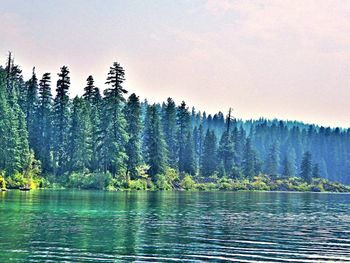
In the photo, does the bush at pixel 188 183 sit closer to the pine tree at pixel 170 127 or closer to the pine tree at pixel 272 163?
the pine tree at pixel 170 127

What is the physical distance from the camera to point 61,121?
118875 millimetres

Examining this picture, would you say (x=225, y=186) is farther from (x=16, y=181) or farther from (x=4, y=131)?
(x=4, y=131)

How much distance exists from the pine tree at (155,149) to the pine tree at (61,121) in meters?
19.0

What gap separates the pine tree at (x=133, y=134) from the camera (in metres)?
117

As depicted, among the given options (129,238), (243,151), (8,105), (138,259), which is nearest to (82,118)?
Result: (8,105)

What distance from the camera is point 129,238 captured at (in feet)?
109

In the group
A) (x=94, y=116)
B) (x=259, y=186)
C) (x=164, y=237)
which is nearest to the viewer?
(x=164, y=237)

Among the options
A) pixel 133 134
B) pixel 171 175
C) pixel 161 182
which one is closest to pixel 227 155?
pixel 171 175

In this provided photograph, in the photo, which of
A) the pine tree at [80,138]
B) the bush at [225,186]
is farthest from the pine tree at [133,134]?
the bush at [225,186]

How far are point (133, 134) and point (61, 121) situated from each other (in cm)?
1527

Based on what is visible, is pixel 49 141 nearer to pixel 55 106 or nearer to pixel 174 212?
pixel 55 106

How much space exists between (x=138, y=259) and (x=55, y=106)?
98.6 m

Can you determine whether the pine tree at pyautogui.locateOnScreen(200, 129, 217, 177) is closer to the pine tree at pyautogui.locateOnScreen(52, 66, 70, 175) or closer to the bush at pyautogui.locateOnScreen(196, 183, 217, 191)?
the bush at pyautogui.locateOnScreen(196, 183, 217, 191)

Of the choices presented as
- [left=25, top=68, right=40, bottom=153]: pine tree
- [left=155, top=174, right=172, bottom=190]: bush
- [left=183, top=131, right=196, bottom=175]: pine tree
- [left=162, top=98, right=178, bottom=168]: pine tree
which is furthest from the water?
[left=162, top=98, right=178, bottom=168]: pine tree
